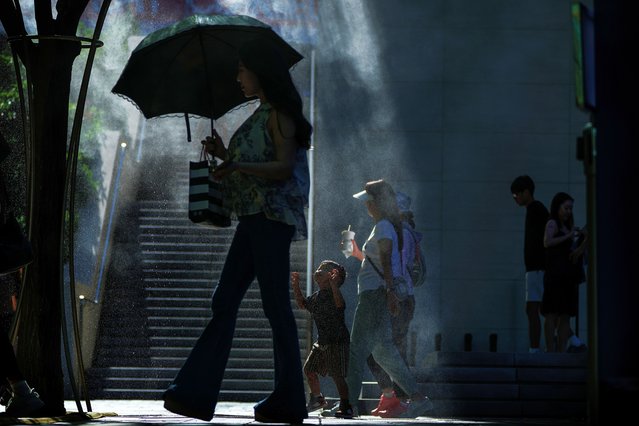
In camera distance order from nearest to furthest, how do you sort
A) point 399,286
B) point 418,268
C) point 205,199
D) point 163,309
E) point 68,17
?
point 205,199, point 68,17, point 399,286, point 418,268, point 163,309

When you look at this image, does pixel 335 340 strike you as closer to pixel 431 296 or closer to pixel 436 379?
pixel 436 379

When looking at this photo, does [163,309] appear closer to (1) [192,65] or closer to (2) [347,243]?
(2) [347,243]

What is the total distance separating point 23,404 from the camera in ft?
22.7

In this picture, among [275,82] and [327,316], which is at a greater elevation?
[275,82]

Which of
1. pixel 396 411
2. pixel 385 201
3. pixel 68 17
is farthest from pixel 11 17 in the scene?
pixel 396 411

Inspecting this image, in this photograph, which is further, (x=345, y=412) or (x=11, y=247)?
(x=345, y=412)

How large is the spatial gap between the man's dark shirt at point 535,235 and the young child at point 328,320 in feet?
9.23

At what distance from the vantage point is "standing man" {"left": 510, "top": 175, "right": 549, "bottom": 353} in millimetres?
12742

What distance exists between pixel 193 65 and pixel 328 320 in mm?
3253

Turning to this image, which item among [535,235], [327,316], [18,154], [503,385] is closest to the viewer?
[327,316]

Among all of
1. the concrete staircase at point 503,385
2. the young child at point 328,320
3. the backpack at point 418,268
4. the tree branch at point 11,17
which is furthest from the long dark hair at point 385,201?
the tree branch at point 11,17

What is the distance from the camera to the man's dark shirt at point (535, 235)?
12852 mm

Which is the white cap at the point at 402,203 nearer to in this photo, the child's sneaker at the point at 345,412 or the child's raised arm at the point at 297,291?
the child's raised arm at the point at 297,291

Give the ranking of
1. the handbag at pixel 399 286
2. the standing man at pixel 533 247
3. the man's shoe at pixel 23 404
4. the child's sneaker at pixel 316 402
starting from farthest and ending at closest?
the standing man at pixel 533 247 → the child's sneaker at pixel 316 402 → the handbag at pixel 399 286 → the man's shoe at pixel 23 404
